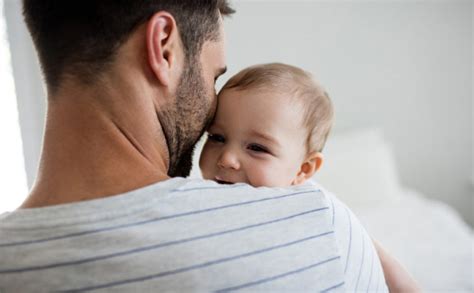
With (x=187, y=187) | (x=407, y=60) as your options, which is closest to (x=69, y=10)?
(x=187, y=187)

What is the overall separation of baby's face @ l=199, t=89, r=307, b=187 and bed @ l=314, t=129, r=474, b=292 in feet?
3.71

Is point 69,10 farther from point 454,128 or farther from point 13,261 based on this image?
point 454,128

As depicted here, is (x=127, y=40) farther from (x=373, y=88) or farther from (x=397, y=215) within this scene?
(x=373, y=88)

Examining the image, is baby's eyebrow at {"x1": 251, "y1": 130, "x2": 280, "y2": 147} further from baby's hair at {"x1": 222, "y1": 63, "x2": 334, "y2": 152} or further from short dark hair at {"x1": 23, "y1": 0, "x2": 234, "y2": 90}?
short dark hair at {"x1": 23, "y1": 0, "x2": 234, "y2": 90}

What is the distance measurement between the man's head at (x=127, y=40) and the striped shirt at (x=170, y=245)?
0.21 metres

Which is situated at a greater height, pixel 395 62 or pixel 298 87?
pixel 298 87

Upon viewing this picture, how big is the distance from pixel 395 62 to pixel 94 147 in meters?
3.08

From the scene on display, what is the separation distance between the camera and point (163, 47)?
791 mm

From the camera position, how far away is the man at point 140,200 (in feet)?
2.08

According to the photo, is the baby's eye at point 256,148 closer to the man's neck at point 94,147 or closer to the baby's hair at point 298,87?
the baby's hair at point 298,87

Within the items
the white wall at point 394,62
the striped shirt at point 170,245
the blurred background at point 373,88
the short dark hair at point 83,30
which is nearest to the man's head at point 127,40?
the short dark hair at point 83,30

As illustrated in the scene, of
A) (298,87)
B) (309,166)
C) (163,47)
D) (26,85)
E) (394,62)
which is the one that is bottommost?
(26,85)

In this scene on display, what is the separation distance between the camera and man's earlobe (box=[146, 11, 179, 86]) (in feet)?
2.51

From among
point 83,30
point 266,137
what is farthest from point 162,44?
point 266,137
